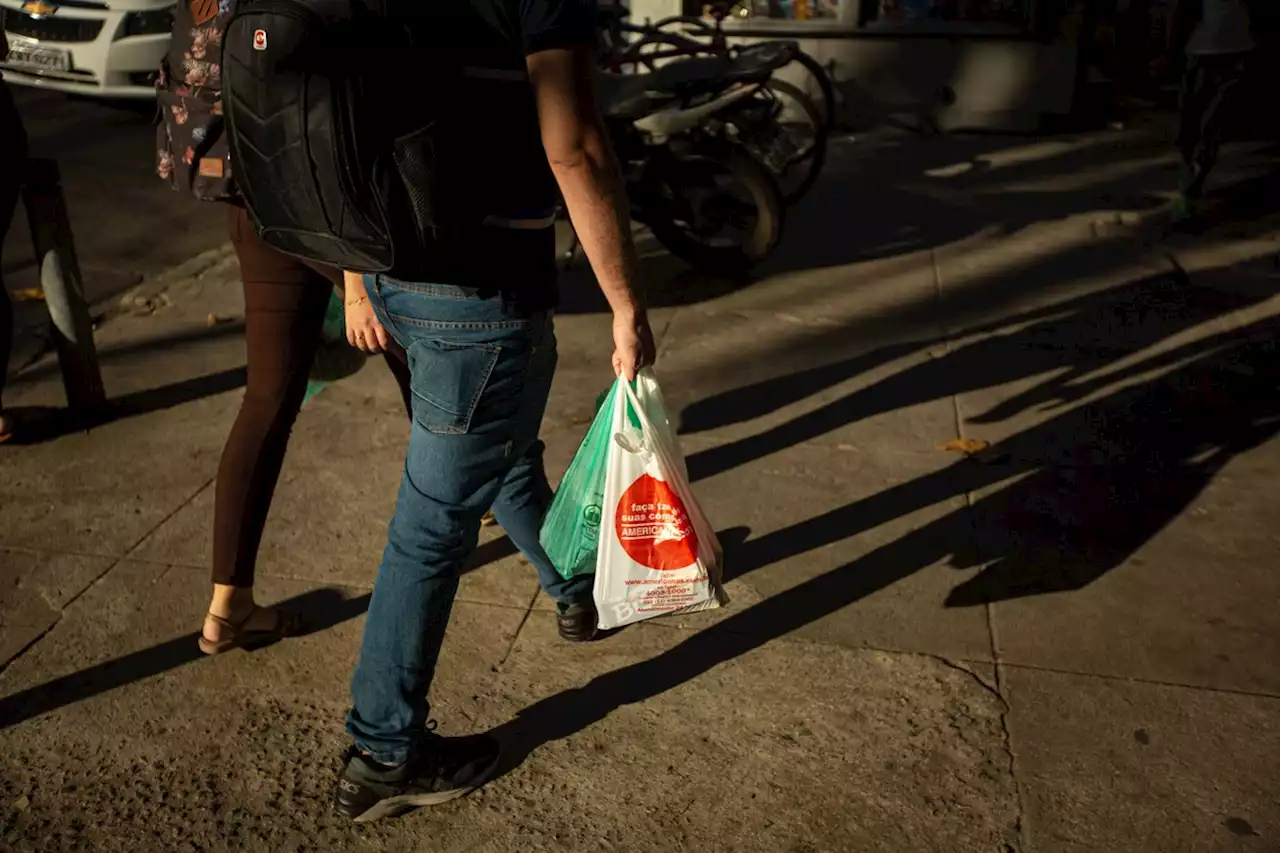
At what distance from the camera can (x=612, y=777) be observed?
2.94 meters

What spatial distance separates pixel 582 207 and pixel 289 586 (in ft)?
6.27

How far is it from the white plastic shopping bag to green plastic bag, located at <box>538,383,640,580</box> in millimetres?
47

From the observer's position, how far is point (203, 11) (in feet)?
9.50

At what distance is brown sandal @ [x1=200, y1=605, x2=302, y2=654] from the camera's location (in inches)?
131

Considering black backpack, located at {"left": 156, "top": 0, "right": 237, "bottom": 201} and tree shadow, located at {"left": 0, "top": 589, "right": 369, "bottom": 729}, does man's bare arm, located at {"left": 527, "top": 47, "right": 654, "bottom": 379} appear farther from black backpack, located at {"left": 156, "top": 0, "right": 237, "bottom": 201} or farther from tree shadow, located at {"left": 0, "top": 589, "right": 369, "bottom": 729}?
tree shadow, located at {"left": 0, "top": 589, "right": 369, "bottom": 729}

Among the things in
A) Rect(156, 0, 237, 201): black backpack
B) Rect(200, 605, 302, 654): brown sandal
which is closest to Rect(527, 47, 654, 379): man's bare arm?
Rect(156, 0, 237, 201): black backpack

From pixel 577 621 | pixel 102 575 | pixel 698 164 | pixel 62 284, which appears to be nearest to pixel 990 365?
pixel 698 164

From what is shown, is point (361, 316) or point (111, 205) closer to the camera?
point (361, 316)

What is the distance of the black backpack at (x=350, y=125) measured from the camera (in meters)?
2.13

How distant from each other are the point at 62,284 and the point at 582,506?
272 centimetres

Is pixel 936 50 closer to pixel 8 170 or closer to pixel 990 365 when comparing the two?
pixel 990 365

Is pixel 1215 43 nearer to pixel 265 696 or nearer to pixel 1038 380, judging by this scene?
pixel 1038 380

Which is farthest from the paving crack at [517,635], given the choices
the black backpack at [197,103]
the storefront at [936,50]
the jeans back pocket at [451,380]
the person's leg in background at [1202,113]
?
the storefront at [936,50]

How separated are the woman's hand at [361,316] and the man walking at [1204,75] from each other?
5330 mm
